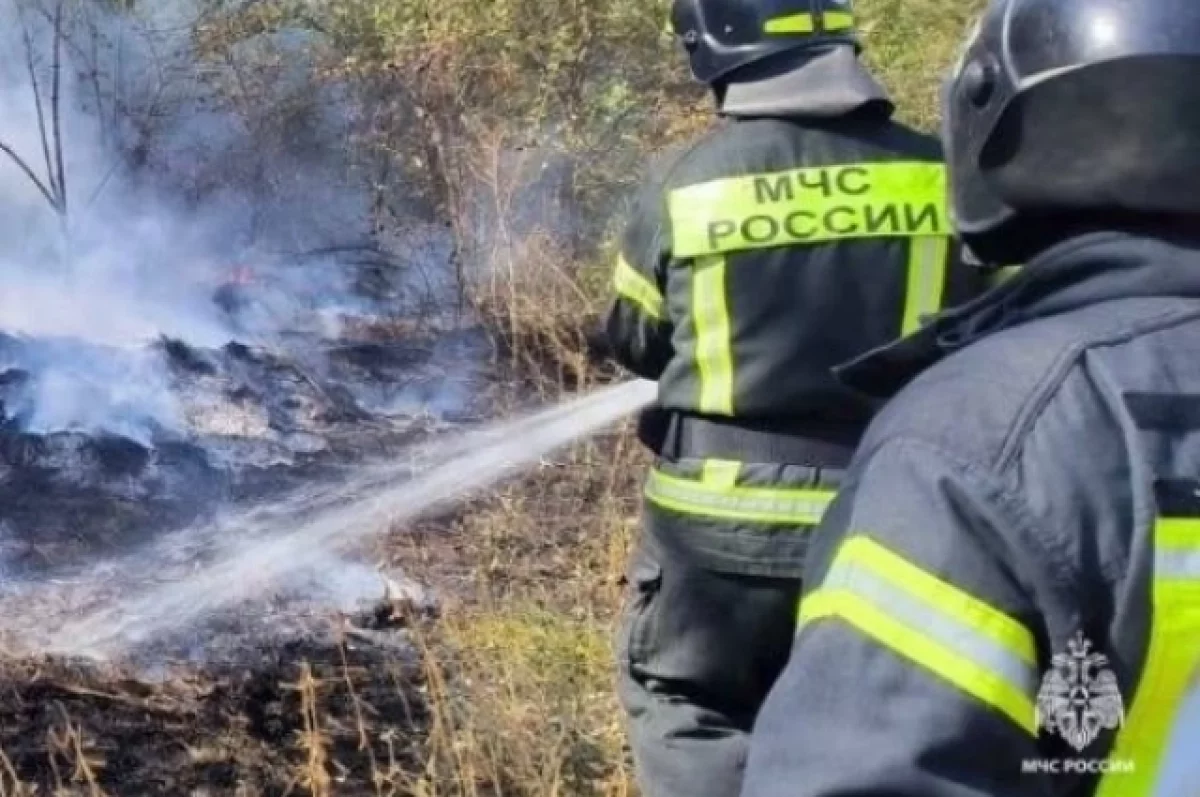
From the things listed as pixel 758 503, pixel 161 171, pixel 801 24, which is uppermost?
pixel 801 24

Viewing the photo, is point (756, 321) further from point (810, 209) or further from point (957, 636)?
point (957, 636)

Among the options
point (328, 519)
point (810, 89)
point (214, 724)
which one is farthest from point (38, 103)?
point (810, 89)

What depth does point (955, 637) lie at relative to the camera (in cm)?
135

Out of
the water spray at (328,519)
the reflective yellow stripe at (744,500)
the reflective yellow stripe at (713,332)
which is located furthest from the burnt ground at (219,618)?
the reflective yellow stripe at (713,332)

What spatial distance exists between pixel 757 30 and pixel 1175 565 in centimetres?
233

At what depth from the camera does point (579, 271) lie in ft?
28.5

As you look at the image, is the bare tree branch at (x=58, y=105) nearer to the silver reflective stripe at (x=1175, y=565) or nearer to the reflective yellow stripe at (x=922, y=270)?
the reflective yellow stripe at (x=922, y=270)

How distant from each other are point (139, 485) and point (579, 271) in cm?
274

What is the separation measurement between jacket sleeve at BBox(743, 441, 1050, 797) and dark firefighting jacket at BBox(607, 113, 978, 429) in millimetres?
1959

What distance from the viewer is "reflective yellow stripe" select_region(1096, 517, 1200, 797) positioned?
136 centimetres

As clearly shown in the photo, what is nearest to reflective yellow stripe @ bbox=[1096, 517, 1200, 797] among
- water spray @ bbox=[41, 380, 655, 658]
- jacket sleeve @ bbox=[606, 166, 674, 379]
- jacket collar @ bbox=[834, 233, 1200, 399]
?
jacket collar @ bbox=[834, 233, 1200, 399]

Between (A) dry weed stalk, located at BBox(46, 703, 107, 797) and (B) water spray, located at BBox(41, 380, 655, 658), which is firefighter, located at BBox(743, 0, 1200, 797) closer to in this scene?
(A) dry weed stalk, located at BBox(46, 703, 107, 797)

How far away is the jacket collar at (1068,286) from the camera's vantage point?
1.48 m

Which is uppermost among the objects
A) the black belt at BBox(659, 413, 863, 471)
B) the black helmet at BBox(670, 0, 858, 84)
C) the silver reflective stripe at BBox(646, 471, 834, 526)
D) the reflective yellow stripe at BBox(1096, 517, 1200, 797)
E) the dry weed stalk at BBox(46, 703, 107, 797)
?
the black helmet at BBox(670, 0, 858, 84)
